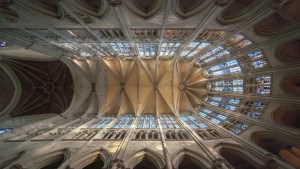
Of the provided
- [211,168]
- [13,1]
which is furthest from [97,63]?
[211,168]

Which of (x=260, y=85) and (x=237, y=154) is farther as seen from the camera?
(x=260, y=85)

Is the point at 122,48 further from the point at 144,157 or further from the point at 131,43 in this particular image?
the point at 144,157

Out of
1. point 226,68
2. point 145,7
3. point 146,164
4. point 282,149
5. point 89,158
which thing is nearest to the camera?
point 89,158

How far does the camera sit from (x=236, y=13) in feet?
29.7

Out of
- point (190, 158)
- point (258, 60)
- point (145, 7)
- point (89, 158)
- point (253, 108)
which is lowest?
point (190, 158)

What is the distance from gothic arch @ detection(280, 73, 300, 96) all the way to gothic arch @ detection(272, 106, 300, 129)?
51.8 inches

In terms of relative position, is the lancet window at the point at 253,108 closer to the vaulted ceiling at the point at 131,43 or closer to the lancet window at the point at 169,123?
the vaulted ceiling at the point at 131,43

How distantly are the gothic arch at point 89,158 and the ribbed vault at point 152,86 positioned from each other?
32.3 ft

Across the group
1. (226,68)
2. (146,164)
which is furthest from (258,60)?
(146,164)

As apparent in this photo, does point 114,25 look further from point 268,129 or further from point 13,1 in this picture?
point 268,129

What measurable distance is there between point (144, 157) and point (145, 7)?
9194 mm

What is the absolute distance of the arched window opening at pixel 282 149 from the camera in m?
9.72

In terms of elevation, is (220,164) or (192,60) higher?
(192,60)

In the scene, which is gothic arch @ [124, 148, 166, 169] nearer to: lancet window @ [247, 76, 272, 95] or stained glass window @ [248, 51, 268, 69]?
lancet window @ [247, 76, 272, 95]
